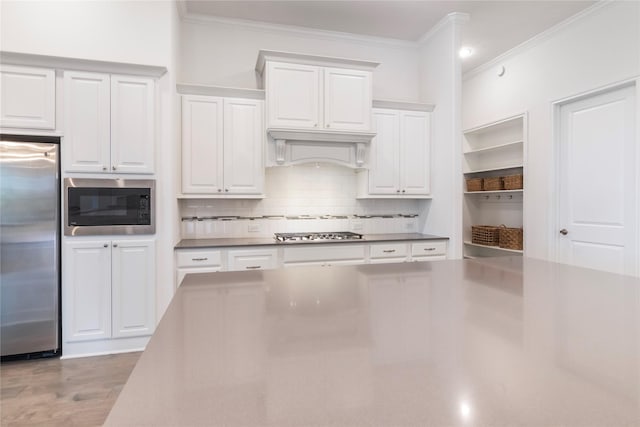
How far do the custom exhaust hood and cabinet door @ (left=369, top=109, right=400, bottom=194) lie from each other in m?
0.21

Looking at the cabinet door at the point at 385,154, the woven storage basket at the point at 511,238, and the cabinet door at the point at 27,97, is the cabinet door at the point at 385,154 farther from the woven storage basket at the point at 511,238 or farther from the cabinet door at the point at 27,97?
the cabinet door at the point at 27,97

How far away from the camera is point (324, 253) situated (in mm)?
3115

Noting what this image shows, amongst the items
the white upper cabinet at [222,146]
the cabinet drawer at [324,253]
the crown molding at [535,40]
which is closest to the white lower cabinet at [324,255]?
the cabinet drawer at [324,253]

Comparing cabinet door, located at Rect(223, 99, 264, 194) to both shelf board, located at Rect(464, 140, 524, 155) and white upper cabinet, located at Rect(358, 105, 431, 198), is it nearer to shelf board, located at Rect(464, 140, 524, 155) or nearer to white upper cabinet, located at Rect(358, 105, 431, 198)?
white upper cabinet, located at Rect(358, 105, 431, 198)

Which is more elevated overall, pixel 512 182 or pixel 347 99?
pixel 347 99

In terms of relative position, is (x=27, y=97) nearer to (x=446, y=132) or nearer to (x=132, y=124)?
(x=132, y=124)

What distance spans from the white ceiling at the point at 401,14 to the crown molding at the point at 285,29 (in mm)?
44

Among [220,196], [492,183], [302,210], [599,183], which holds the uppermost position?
[492,183]

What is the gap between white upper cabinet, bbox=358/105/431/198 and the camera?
11.6ft

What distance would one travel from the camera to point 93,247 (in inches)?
106

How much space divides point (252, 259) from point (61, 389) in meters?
1.52

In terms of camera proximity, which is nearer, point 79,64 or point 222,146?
point 79,64

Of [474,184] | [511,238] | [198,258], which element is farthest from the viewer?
[474,184]

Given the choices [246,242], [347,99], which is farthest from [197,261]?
[347,99]
